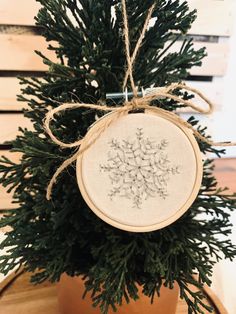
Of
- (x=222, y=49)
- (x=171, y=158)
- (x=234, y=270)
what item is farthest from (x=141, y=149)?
(x=222, y=49)

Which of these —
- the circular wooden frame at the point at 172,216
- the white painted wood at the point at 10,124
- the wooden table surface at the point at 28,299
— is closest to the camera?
the circular wooden frame at the point at 172,216

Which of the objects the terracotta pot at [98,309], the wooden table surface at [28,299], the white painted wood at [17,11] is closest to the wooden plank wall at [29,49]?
the white painted wood at [17,11]

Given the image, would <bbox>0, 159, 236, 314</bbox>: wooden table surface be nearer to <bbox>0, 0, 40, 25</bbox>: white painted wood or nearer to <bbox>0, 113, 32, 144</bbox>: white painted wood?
<bbox>0, 113, 32, 144</bbox>: white painted wood

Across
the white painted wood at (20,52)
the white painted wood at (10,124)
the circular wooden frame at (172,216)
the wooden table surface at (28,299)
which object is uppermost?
the white painted wood at (20,52)

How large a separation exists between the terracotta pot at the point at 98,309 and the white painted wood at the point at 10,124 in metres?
0.69

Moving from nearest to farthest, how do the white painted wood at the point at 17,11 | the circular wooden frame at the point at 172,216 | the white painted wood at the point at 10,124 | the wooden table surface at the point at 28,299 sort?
the circular wooden frame at the point at 172,216 < the wooden table surface at the point at 28,299 < the white painted wood at the point at 17,11 < the white painted wood at the point at 10,124

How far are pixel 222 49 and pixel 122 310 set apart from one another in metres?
1.00

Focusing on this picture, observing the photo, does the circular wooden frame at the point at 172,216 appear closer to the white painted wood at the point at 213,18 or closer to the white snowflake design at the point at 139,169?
the white snowflake design at the point at 139,169

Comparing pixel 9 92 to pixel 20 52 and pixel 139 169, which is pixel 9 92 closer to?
pixel 20 52

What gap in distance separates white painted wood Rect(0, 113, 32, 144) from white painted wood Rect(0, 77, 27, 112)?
0.03 meters

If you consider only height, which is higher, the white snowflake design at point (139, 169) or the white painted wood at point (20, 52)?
the white painted wood at point (20, 52)

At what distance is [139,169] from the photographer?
17.7 inches

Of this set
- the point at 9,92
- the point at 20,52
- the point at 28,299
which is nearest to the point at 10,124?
the point at 9,92

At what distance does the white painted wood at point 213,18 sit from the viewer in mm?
1188
